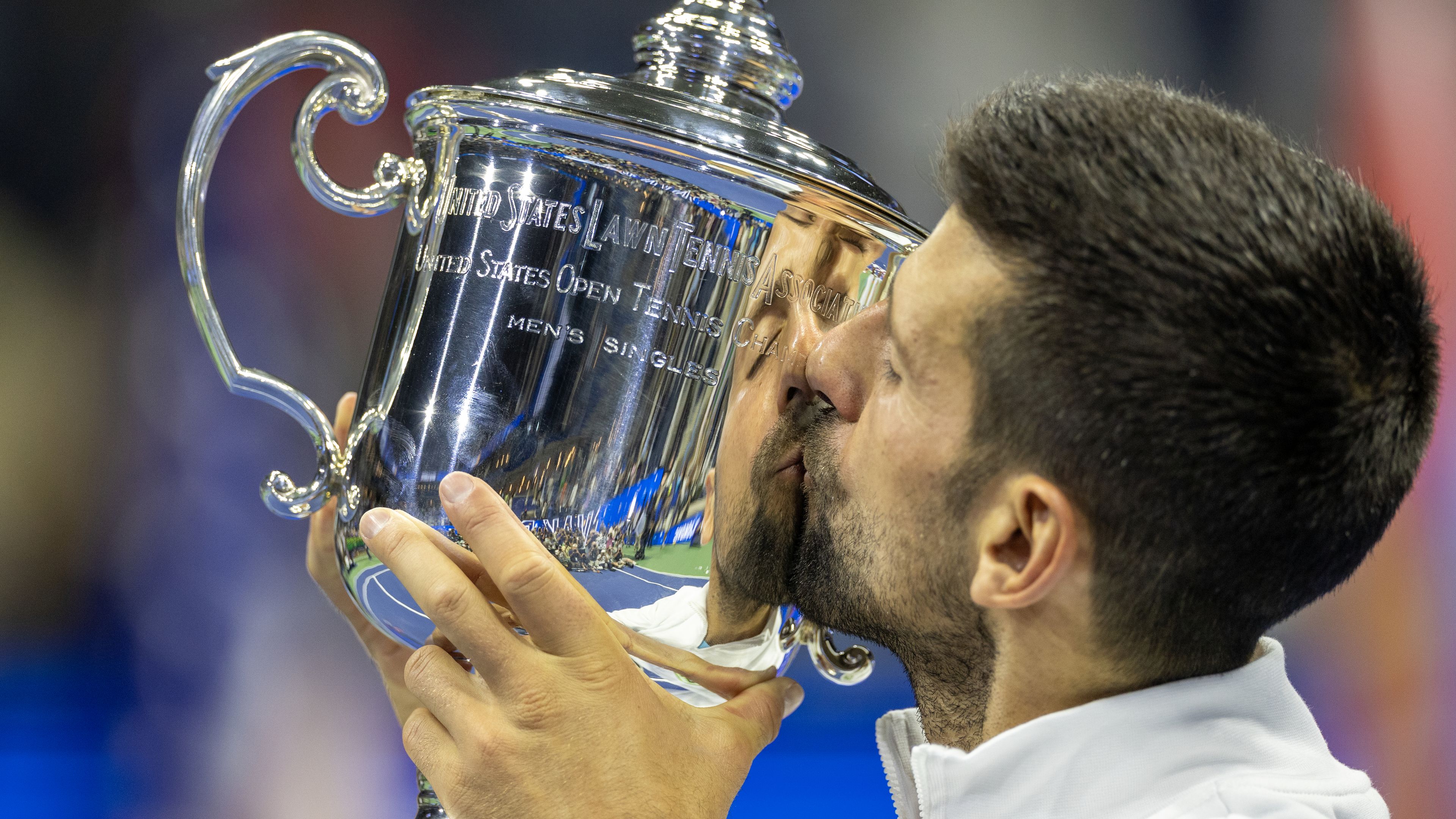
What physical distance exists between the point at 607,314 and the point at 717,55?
0.86ft

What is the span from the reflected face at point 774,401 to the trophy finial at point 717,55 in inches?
5.7

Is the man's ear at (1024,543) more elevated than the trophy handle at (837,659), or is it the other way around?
the man's ear at (1024,543)

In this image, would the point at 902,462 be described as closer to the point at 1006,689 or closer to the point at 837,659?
the point at 1006,689

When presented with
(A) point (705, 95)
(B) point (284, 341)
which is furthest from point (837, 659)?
(B) point (284, 341)

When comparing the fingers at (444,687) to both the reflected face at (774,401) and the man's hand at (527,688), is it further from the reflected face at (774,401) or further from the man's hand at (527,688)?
the reflected face at (774,401)

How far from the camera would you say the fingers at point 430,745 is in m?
0.91

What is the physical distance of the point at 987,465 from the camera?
0.85 metres

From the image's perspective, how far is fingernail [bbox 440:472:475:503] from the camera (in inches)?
33.2

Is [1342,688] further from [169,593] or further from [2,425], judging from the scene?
[2,425]

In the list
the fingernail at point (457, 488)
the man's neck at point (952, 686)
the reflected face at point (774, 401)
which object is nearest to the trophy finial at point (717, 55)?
the reflected face at point (774, 401)

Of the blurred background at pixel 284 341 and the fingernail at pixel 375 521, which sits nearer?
the fingernail at pixel 375 521

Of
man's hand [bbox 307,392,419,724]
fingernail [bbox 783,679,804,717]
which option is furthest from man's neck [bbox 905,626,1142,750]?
man's hand [bbox 307,392,419,724]

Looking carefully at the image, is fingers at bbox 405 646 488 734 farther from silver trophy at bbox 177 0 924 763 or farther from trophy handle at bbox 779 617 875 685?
trophy handle at bbox 779 617 875 685

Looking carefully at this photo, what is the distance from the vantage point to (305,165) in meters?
0.98
